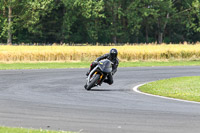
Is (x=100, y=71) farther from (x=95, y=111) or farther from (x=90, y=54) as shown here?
(x=90, y=54)

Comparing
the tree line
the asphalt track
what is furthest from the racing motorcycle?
the tree line

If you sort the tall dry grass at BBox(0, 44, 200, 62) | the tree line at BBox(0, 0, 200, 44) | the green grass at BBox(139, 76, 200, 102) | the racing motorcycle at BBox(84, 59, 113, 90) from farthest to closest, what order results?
the tree line at BBox(0, 0, 200, 44)
the tall dry grass at BBox(0, 44, 200, 62)
the racing motorcycle at BBox(84, 59, 113, 90)
the green grass at BBox(139, 76, 200, 102)

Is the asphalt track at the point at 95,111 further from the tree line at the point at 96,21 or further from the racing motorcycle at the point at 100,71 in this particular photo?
the tree line at the point at 96,21

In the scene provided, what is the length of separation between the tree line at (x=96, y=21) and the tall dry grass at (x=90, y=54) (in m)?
22.0

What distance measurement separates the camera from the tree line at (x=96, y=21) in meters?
62.7

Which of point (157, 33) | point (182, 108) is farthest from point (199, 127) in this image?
point (157, 33)

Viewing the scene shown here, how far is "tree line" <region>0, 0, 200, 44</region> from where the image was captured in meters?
62.7

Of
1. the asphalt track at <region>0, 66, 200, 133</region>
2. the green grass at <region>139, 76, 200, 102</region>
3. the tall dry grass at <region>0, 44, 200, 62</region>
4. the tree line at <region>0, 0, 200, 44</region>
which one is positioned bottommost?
the green grass at <region>139, 76, 200, 102</region>

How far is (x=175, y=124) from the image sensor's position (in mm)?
9750

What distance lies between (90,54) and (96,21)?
35.8 metres

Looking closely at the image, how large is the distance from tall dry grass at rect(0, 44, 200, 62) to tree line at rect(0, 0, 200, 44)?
2198cm

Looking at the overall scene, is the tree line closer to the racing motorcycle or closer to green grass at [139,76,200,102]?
green grass at [139,76,200,102]

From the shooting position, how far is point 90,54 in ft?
126

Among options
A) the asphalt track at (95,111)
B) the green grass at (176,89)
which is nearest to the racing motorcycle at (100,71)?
the asphalt track at (95,111)
